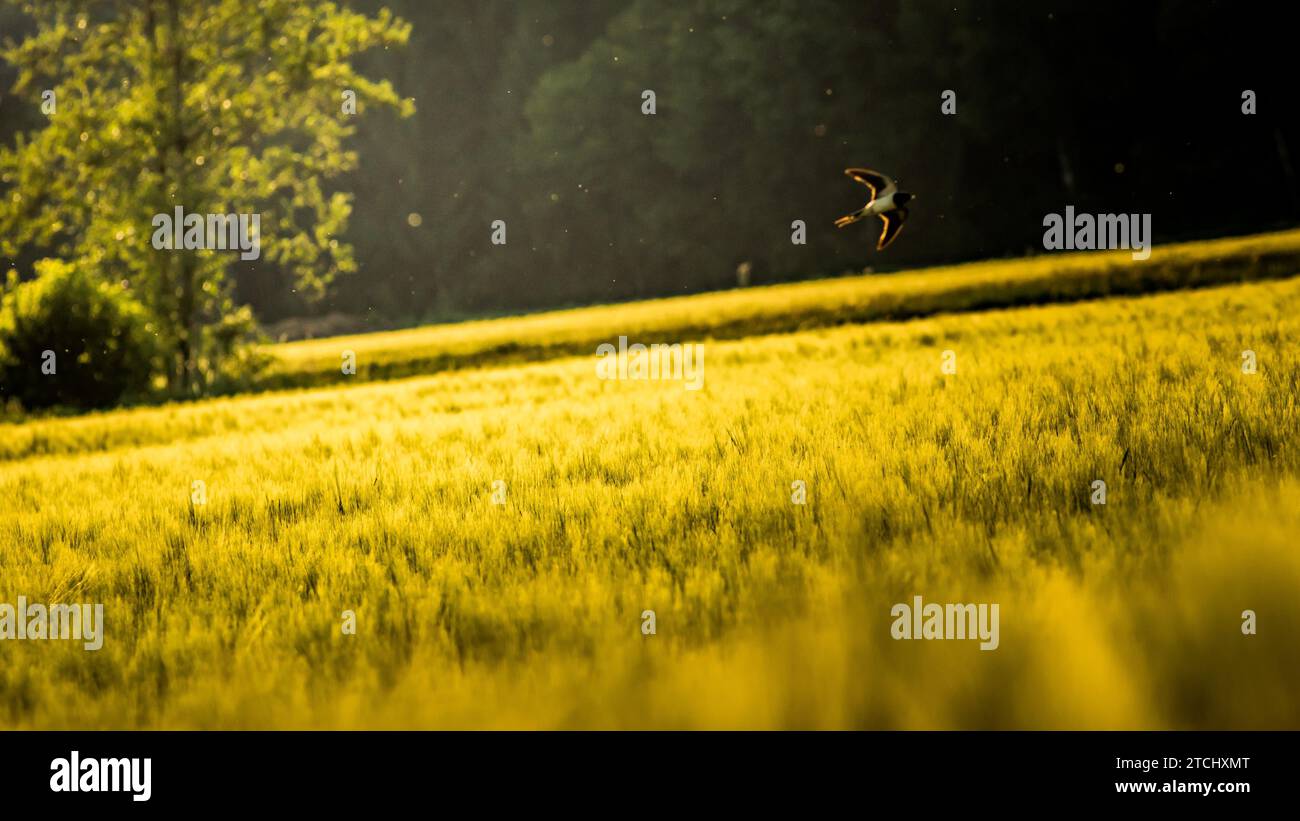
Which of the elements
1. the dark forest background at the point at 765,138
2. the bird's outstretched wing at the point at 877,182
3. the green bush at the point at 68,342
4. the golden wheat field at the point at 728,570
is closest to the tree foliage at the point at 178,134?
the green bush at the point at 68,342

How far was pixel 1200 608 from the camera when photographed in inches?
65.9

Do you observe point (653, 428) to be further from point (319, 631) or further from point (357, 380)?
point (357, 380)

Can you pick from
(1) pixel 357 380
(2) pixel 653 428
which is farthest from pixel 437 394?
(1) pixel 357 380

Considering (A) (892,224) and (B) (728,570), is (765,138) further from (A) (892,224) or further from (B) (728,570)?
(B) (728,570)

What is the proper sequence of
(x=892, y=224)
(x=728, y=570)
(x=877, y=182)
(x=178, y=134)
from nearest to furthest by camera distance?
(x=728, y=570) < (x=877, y=182) < (x=892, y=224) < (x=178, y=134)

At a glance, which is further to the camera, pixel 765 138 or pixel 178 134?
pixel 765 138

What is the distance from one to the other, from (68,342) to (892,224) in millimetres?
19696

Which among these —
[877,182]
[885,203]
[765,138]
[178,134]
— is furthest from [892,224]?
[765,138]

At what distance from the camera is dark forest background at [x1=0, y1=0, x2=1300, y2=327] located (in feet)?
138

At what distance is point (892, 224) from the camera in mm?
6152

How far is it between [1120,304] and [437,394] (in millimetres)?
10836

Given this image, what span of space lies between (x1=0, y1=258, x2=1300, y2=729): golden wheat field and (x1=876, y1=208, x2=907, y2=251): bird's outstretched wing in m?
1.19

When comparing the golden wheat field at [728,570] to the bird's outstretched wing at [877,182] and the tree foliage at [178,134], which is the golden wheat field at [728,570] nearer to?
the bird's outstretched wing at [877,182]
